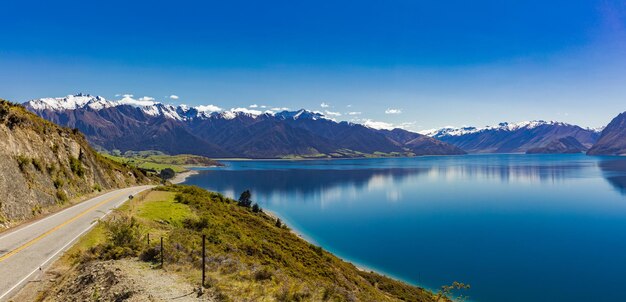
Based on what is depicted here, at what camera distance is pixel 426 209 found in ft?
348

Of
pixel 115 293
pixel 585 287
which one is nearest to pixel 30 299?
pixel 115 293

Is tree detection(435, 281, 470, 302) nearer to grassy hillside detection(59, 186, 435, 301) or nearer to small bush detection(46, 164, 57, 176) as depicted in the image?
grassy hillside detection(59, 186, 435, 301)

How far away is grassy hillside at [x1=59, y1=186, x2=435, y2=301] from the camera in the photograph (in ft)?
64.8

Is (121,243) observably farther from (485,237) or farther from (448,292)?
(485,237)

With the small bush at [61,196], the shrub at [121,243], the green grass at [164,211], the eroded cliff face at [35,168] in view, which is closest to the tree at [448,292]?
the shrub at [121,243]

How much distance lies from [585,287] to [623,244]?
29121 millimetres

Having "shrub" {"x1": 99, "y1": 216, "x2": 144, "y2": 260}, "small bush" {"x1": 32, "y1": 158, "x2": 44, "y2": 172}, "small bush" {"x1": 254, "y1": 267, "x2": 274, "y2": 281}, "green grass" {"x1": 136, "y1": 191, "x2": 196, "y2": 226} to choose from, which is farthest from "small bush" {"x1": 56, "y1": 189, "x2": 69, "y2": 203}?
"small bush" {"x1": 254, "y1": 267, "x2": 274, "y2": 281}

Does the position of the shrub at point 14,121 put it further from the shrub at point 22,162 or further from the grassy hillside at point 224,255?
the grassy hillside at point 224,255

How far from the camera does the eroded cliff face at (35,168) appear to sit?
3381 centimetres

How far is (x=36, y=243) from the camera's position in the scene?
26031 millimetres

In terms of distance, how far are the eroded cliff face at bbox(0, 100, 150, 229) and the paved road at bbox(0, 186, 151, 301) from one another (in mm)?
2633

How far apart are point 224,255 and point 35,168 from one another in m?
31.0

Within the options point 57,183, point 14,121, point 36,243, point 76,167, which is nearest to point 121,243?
point 36,243

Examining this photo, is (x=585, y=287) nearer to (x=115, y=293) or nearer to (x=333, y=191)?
(x=115, y=293)
